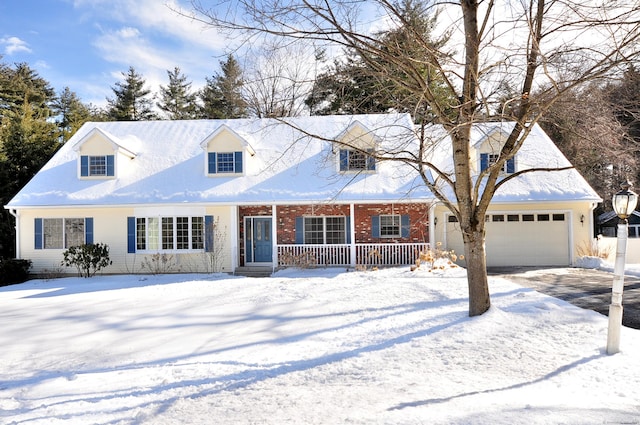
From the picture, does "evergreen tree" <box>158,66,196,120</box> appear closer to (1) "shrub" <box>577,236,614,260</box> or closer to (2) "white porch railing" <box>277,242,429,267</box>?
(2) "white porch railing" <box>277,242,429,267</box>

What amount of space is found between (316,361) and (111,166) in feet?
43.9

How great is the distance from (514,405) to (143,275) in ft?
42.5

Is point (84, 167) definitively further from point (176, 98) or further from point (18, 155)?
point (176, 98)

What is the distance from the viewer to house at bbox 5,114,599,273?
1386 cm

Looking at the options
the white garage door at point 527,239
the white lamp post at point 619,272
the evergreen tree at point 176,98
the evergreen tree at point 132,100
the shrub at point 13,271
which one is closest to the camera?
the white lamp post at point 619,272

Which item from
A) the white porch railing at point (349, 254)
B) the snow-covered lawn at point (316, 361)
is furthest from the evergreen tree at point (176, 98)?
the snow-covered lawn at point (316, 361)

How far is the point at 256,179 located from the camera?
14.7 m

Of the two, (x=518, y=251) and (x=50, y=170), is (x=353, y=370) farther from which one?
(x=50, y=170)

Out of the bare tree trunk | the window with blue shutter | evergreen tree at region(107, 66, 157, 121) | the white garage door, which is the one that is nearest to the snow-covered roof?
the window with blue shutter

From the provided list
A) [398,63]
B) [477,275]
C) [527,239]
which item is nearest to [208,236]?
[477,275]

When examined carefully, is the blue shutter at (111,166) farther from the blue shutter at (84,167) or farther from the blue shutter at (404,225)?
the blue shutter at (404,225)

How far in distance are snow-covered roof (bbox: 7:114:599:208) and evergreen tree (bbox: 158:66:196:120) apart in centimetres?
1645

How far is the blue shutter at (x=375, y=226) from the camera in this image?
14.8 metres

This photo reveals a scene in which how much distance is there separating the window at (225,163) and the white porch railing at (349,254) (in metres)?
3.67
